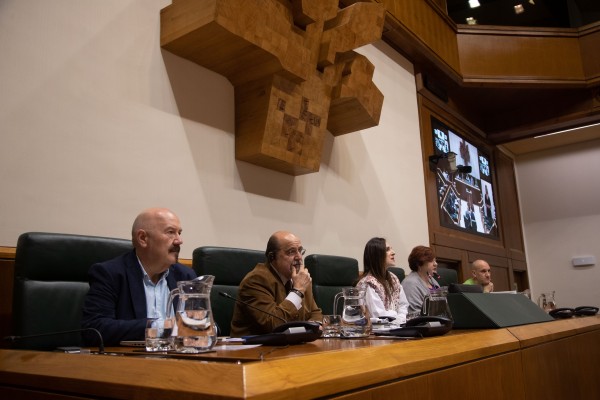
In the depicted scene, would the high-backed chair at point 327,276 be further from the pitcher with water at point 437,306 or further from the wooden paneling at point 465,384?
the wooden paneling at point 465,384

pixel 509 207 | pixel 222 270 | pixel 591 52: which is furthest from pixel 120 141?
pixel 509 207

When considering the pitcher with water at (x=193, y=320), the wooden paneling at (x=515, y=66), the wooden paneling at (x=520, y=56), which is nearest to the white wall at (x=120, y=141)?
the pitcher with water at (x=193, y=320)

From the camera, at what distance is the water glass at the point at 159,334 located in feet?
3.36

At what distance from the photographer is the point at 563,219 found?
A: 6754 millimetres

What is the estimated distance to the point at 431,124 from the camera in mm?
5090

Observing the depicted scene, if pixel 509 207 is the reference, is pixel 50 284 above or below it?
below

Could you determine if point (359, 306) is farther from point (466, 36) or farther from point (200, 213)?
point (466, 36)

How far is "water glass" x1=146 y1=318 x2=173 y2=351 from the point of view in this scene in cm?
102

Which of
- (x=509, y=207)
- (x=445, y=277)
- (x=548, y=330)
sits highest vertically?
(x=509, y=207)

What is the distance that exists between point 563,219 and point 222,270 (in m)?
6.09

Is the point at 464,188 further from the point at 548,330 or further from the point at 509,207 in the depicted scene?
the point at 548,330

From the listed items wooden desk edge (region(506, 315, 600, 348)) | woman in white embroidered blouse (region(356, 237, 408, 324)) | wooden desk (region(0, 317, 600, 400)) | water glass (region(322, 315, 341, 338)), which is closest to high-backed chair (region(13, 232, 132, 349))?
wooden desk (region(0, 317, 600, 400))

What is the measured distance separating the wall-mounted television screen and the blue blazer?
3.80m

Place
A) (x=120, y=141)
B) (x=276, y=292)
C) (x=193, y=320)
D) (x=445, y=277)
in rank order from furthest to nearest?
1. (x=445, y=277)
2. (x=120, y=141)
3. (x=276, y=292)
4. (x=193, y=320)
